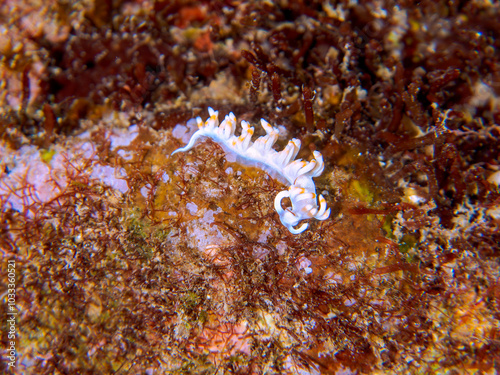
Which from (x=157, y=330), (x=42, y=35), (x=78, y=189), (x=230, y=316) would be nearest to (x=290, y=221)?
(x=230, y=316)

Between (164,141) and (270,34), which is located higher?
(270,34)

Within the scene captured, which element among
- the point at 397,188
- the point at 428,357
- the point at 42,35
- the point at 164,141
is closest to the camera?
the point at 428,357

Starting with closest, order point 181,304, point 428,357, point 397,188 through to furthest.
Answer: point 428,357 → point 181,304 → point 397,188

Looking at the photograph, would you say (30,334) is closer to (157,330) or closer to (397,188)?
(157,330)

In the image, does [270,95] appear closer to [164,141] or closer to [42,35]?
[164,141]

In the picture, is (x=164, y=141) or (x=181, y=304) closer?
(x=181, y=304)

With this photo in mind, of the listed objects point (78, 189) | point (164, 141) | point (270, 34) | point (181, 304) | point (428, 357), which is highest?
point (270, 34)
